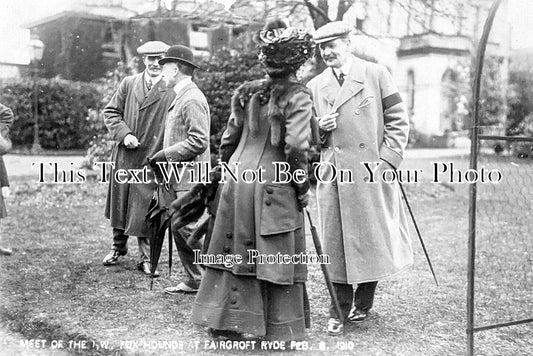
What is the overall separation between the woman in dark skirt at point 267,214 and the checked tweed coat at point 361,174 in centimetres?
41

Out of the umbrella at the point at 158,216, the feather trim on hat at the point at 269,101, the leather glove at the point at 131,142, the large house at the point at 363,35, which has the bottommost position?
the umbrella at the point at 158,216

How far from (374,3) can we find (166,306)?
2782mm

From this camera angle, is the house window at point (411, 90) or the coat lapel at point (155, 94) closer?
the coat lapel at point (155, 94)

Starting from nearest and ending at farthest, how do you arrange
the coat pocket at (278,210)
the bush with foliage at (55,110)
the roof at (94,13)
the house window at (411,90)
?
the coat pocket at (278,210) → the roof at (94,13) → the bush with foliage at (55,110) → the house window at (411,90)

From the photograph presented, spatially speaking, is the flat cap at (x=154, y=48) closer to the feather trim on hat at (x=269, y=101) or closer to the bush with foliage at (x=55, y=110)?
the bush with foliage at (x=55, y=110)

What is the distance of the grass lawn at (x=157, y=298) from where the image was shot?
3.47m

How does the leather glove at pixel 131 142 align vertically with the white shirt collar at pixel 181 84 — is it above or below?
below

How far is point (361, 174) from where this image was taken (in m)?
3.67

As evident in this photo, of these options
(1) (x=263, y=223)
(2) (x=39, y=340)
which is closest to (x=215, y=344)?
(1) (x=263, y=223)

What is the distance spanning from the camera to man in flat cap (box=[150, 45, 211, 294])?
413 centimetres

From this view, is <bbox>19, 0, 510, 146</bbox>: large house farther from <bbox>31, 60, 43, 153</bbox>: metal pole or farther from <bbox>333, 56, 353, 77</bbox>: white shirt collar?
<bbox>333, 56, 353, 77</bbox>: white shirt collar

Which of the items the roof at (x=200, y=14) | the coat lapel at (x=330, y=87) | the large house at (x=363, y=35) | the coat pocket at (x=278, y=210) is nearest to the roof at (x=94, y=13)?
the large house at (x=363, y=35)

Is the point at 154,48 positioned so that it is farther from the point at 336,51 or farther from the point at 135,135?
the point at 336,51

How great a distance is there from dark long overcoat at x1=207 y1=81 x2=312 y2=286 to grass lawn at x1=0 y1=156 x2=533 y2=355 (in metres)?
0.52
